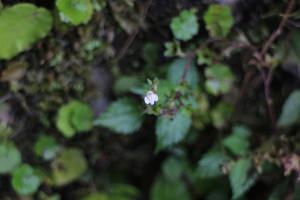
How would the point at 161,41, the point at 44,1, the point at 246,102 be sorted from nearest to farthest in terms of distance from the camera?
the point at 44,1 < the point at 161,41 < the point at 246,102

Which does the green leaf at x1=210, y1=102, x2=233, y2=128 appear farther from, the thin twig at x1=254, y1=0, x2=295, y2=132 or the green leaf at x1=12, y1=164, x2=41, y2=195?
the green leaf at x1=12, y1=164, x2=41, y2=195

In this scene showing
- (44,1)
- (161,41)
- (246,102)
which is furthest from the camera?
(246,102)

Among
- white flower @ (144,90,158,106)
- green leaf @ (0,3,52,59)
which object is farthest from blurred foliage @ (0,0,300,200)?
white flower @ (144,90,158,106)

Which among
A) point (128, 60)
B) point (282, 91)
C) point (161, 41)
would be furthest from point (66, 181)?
point (282, 91)

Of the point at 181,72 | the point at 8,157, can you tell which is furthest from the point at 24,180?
the point at 181,72

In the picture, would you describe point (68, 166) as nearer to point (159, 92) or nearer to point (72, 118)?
point (72, 118)

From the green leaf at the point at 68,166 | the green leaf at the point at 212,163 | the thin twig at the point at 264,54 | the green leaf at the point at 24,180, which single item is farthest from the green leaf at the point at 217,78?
the green leaf at the point at 24,180

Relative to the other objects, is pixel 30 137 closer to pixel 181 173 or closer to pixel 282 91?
pixel 181 173

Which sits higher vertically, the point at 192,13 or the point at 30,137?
the point at 192,13
